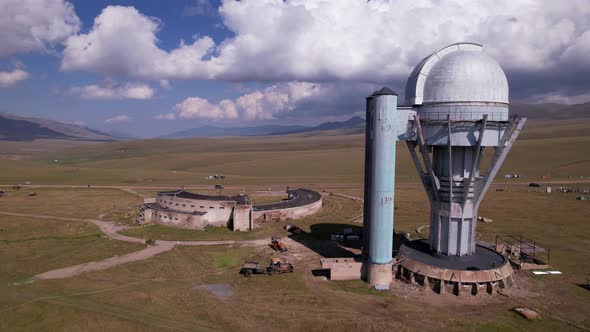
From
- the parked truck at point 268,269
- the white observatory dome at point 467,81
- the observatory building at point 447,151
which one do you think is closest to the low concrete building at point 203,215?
the parked truck at point 268,269

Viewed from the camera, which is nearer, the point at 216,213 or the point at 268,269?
the point at 268,269

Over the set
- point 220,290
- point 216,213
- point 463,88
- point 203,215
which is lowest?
point 220,290

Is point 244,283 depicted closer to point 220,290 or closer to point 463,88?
point 220,290

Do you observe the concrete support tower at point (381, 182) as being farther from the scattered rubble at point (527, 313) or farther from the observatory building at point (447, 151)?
the scattered rubble at point (527, 313)

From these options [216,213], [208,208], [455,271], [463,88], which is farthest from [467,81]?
[208,208]

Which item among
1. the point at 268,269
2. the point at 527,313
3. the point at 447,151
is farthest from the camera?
the point at 268,269

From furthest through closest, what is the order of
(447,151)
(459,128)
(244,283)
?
(447,151), (244,283), (459,128)

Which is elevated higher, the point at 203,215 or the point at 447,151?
the point at 447,151

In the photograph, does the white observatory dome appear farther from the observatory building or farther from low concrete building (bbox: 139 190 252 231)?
low concrete building (bbox: 139 190 252 231)
